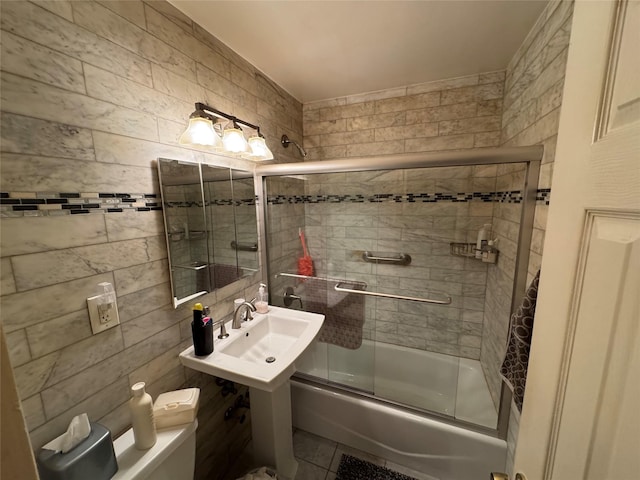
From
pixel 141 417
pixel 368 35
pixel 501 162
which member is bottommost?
pixel 141 417

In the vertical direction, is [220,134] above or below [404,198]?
above

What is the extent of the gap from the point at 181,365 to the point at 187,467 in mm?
397

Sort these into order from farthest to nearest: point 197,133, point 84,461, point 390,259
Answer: point 390,259
point 197,133
point 84,461

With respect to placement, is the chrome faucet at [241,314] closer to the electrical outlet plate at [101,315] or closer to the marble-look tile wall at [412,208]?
the electrical outlet plate at [101,315]

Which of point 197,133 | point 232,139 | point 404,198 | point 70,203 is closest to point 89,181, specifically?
point 70,203

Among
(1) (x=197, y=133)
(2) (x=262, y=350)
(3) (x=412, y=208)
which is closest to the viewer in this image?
(1) (x=197, y=133)

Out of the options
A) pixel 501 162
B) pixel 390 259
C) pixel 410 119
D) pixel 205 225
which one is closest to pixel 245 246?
pixel 205 225

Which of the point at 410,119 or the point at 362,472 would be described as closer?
the point at 362,472

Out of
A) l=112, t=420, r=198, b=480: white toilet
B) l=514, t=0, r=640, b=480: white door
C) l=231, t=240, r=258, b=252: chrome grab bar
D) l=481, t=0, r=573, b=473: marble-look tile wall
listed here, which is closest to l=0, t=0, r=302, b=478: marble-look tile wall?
l=112, t=420, r=198, b=480: white toilet

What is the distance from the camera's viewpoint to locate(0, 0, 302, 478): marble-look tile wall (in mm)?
686

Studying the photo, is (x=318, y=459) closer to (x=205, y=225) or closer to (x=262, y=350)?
(x=262, y=350)

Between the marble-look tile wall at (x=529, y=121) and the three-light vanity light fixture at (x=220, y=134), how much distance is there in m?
1.43

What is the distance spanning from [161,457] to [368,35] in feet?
7.01

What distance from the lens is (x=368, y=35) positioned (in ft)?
4.39
